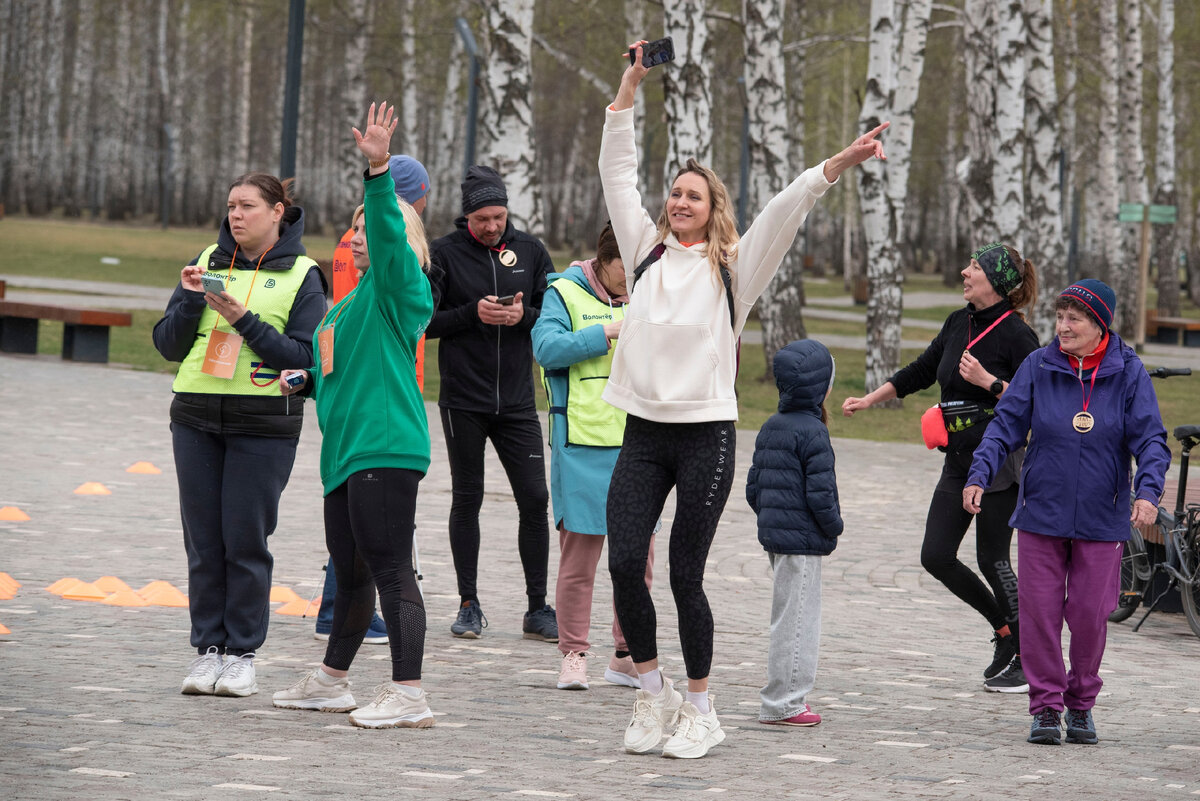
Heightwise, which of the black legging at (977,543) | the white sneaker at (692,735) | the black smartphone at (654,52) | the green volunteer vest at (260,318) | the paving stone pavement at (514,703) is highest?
the black smartphone at (654,52)

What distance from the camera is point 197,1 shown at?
5300cm

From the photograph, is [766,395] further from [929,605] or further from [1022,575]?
[1022,575]

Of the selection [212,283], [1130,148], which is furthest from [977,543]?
[1130,148]

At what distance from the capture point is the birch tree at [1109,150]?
99.7 feet

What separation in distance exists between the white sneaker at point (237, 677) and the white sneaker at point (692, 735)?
1646mm

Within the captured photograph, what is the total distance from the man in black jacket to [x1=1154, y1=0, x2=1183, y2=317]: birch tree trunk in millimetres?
30819

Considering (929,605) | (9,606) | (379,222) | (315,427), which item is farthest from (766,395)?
(379,222)

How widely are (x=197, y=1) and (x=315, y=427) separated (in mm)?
41615

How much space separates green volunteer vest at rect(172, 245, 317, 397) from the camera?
6.06 metres

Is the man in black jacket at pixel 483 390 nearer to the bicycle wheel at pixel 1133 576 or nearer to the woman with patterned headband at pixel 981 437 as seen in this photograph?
the woman with patterned headband at pixel 981 437

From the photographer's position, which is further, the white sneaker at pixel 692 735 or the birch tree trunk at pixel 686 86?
the birch tree trunk at pixel 686 86

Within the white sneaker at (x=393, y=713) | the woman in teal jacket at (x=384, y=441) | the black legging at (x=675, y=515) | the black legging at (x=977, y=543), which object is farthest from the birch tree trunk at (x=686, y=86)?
the white sneaker at (x=393, y=713)

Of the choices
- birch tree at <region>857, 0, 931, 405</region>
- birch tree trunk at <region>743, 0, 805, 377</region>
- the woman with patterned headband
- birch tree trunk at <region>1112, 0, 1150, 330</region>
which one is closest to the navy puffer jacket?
the woman with patterned headband

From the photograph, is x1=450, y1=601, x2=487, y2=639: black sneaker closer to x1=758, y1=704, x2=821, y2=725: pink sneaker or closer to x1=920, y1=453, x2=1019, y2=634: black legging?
x1=758, y1=704, x2=821, y2=725: pink sneaker
